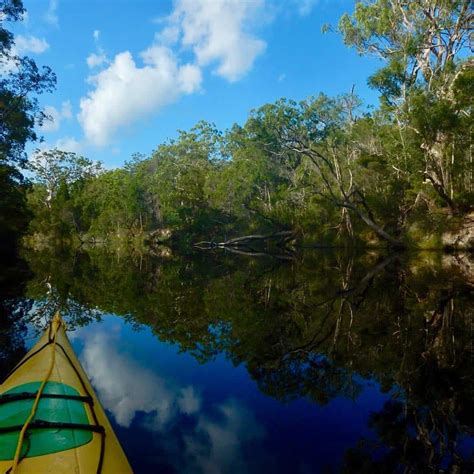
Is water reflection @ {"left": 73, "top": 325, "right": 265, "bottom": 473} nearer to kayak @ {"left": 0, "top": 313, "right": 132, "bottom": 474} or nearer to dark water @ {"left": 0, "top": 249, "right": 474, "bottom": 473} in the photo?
dark water @ {"left": 0, "top": 249, "right": 474, "bottom": 473}

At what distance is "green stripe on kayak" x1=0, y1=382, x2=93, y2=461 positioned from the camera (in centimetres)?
267

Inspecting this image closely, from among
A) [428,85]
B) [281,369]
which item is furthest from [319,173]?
[281,369]

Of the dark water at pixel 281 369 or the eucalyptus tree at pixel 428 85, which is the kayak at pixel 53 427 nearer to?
the dark water at pixel 281 369

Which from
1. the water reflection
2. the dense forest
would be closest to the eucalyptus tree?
the dense forest

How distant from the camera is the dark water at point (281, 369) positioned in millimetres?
3854

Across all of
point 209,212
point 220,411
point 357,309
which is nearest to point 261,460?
point 220,411

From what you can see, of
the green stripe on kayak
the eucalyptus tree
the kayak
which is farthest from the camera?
the eucalyptus tree

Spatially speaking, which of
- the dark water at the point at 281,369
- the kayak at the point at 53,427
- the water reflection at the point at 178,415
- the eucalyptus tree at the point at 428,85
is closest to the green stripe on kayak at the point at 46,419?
the kayak at the point at 53,427

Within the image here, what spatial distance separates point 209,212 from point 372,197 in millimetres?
22461

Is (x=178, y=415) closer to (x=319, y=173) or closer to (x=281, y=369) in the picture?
(x=281, y=369)

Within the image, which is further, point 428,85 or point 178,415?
point 428,85

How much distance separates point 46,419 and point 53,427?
0.58 feet

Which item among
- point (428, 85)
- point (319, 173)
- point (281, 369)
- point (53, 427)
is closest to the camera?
point (53, 427)

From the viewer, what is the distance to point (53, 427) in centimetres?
296
